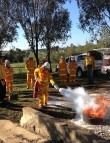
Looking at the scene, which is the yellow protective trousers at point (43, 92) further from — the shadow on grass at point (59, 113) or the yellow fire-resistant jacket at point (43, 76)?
the shadow on grass at point (59, 113)

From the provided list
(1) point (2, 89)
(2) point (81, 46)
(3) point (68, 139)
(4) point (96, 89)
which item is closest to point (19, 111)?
(1) point (2, 89)

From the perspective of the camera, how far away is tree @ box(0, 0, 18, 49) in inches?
1468

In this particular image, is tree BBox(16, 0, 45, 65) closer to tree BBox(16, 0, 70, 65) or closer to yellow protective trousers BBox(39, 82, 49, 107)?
tree BBox(16, 0, 70, 65)

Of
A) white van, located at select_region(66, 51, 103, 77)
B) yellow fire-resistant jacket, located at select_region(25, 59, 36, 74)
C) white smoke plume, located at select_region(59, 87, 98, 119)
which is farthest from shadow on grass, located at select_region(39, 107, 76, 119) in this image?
white van, located at select_region(66, 51, 103, 77)

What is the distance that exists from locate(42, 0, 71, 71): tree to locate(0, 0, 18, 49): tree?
3083mm

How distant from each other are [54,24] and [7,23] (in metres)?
4.55

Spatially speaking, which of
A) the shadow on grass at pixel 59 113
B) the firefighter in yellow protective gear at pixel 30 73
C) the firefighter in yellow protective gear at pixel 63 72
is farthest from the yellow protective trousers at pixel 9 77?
the shadow on grass at pixel 59 113

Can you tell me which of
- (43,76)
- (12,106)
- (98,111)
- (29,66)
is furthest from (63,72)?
(98,111)

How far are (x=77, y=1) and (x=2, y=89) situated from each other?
17.7 meters

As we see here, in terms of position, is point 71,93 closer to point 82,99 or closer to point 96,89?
point 82,99

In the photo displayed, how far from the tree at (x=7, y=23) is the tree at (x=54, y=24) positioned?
308 cm

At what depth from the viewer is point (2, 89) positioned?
16078mm

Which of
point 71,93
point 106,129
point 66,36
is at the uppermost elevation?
point 66,36

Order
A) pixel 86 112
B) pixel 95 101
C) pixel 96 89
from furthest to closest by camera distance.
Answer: pixel 96 89 → pixel 95 101 → pixel 86 112
